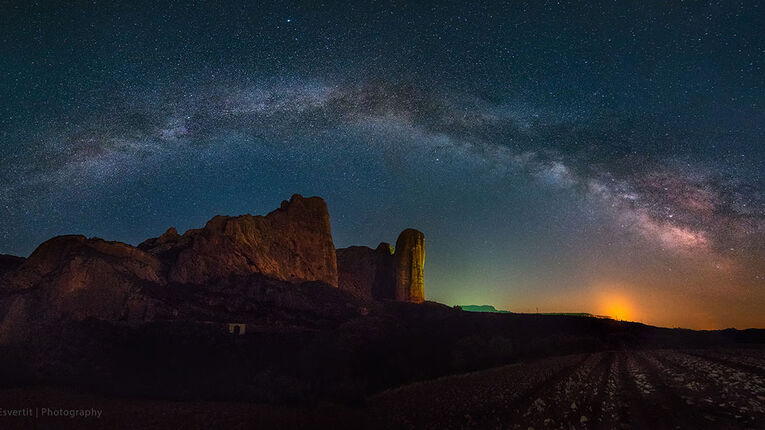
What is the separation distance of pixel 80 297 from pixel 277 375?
108 feet

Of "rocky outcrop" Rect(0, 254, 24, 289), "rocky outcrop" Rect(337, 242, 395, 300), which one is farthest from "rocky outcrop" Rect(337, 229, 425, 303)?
"rocky outcrop" Rect(0, 254, 24, 289)

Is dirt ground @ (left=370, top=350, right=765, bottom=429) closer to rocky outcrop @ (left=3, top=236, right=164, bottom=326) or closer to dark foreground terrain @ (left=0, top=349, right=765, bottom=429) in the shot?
dark foreground terrain @ (left=0, top=349, right=765, bottom=429)

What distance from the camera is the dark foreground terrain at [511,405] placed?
14.7 meters

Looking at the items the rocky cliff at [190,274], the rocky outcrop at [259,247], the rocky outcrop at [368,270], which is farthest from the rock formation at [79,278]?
the rocky outcrop at [368,270]

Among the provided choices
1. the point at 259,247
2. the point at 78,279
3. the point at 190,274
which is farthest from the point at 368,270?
the point at 78,279

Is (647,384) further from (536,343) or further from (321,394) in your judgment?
(536,343)

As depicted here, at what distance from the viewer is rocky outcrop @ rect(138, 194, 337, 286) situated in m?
68.8

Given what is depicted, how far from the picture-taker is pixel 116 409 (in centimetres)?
2786

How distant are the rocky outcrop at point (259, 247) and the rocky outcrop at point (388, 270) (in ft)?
43.0

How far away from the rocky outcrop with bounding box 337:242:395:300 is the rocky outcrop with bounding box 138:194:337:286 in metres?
11.9

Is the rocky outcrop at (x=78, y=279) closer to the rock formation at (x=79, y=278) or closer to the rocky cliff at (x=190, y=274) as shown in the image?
the rock formation at (x=79, y=278)

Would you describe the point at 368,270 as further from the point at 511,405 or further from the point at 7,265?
the point at 511,405

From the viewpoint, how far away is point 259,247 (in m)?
79.8

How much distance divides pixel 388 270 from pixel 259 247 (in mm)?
41676
